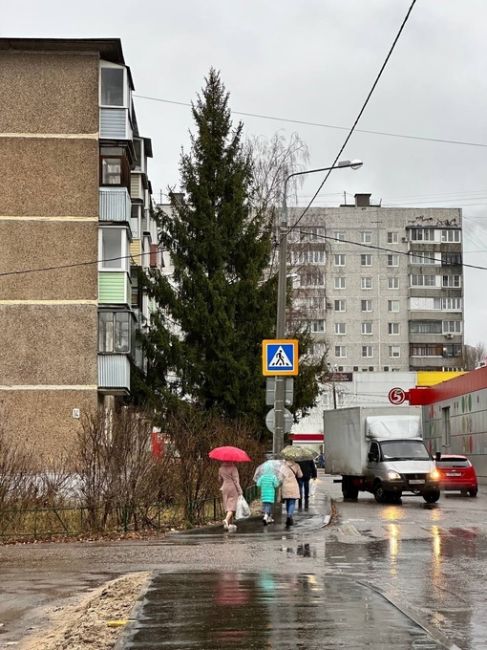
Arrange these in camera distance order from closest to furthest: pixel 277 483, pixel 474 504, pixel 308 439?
pixel 277 483, pixel 474 504, pixel 308 439

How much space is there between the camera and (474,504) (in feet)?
108

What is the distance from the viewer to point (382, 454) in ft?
110

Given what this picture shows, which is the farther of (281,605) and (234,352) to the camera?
(234,352)

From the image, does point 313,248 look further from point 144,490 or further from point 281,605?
point 281,605

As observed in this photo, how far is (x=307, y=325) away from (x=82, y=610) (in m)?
35.5

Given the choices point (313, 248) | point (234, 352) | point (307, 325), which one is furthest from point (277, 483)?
point (313, 248)

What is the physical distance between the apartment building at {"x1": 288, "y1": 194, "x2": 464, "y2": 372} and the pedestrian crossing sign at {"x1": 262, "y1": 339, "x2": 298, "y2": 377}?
82026 mm

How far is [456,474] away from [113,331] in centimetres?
1340

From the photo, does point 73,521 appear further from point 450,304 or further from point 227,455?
point 450,304

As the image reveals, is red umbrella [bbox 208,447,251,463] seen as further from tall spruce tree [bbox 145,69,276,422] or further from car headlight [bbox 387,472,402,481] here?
tall spruce tree [bbox 145,69,276,422]

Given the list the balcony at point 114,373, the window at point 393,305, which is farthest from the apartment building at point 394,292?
the balcony at point 114,373

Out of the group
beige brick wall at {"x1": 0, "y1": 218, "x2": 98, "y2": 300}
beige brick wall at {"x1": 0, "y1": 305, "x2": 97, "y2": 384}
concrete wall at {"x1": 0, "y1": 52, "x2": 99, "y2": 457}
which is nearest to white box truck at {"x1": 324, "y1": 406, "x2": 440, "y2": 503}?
beige brick wall at {"x1": 0, "y1": 305, "x2": 97, "y2": 384}

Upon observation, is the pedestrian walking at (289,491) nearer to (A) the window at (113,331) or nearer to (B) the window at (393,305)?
(A) the window at (113,331)

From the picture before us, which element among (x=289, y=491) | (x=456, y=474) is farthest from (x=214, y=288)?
(x=289, y=491)
